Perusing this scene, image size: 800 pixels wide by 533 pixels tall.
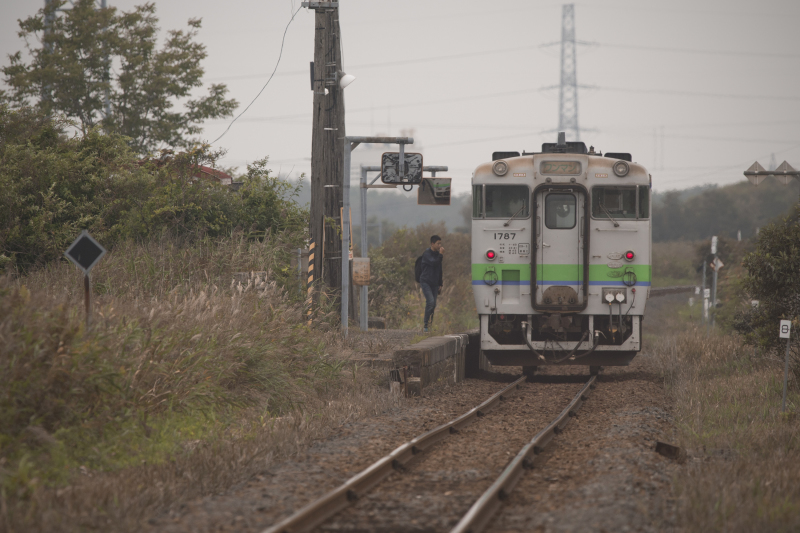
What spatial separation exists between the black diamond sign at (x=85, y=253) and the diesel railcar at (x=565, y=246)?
6133mm

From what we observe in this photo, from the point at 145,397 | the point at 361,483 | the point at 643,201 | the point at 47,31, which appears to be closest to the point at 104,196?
the point at 145,397

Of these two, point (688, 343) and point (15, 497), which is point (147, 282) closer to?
point (15, 497)

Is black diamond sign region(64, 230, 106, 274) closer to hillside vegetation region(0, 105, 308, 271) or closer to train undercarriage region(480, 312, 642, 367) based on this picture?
hillside vegetation region(0, 105, 308, 271)

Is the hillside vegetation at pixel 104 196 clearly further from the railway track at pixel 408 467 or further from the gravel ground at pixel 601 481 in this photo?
the gravel ground at pixel 601 481

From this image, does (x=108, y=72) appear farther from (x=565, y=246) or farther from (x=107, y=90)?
(x=565, y=246)

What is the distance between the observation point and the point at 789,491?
529 cm

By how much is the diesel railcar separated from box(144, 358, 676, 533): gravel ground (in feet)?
8.04

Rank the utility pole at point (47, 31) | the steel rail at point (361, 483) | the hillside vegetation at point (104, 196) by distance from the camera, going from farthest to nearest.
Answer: the utility pole at point (47, 31)
the hillside vegetation at point (104, 196)
the steel rail at point (361, 483)

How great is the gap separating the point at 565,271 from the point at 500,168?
6.25ft

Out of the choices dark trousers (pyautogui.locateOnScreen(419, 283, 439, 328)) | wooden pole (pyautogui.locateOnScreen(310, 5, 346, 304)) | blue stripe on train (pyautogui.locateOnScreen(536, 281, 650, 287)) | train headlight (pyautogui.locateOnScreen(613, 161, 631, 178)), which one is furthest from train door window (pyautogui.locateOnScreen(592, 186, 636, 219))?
wooden pole (pyautogui.locateOnScreen(310, 5, 346, 304))

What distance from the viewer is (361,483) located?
223 inches

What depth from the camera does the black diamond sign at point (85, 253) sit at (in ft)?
23.2

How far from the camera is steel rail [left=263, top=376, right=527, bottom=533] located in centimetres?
471

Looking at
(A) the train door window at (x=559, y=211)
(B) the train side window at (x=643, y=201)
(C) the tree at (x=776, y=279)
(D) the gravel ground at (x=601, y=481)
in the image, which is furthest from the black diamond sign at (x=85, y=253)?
(C) the tree at (x=776, y=279)
